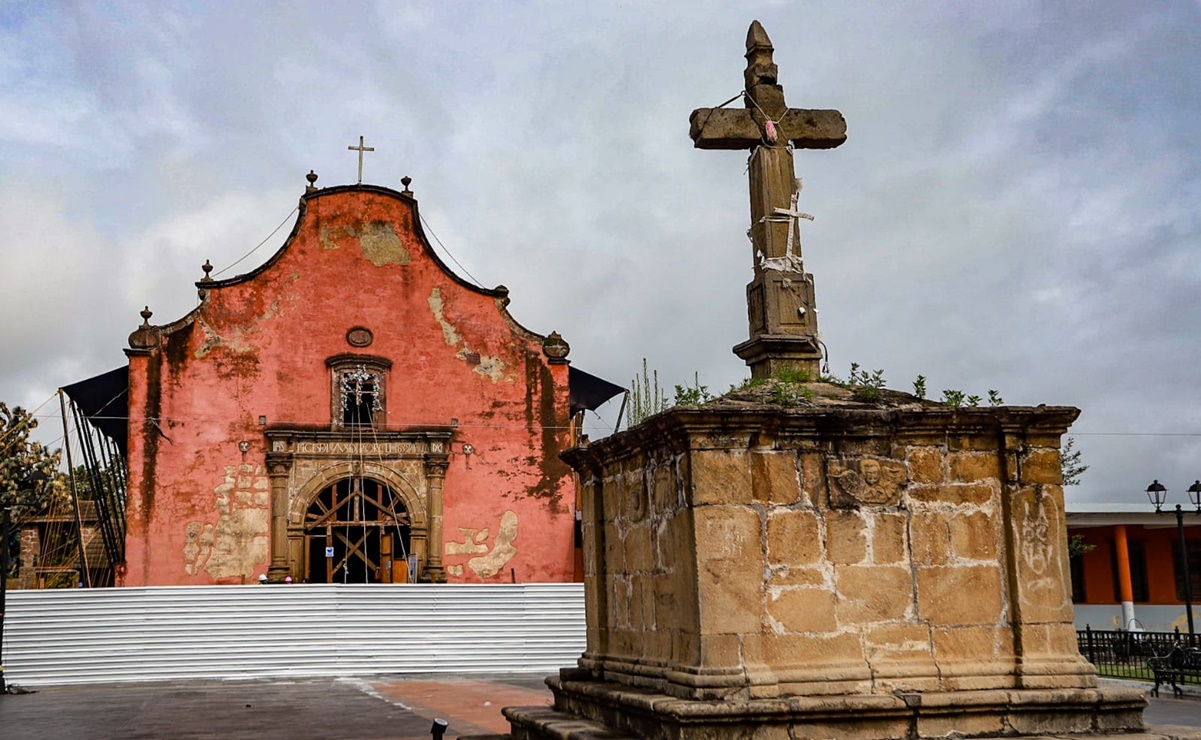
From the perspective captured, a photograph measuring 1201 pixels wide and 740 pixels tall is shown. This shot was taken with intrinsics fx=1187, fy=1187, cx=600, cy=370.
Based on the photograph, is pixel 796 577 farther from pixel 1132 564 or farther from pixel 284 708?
pixel 1132 564

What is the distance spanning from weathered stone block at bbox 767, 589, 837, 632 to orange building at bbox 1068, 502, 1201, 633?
20.9m

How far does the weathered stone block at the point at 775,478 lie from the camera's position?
5.83 m

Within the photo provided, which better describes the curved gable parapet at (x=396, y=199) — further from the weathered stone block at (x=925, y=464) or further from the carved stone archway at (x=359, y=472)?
the weathered stone block at (x=925, y=464)

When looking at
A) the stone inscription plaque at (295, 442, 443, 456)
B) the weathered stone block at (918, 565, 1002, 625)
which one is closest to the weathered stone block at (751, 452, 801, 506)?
the weathered stone block at (918, 565, 1002, 625)

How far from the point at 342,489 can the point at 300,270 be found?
4515 mm

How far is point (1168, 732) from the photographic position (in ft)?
19.1

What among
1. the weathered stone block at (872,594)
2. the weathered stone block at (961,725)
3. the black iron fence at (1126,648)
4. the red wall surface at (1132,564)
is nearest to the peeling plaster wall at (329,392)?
the black iron fence at (1126,648)

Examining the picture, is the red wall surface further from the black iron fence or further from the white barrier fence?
the white barrier fence

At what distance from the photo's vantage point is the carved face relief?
5945mm

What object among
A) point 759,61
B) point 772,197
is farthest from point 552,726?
point 759,61

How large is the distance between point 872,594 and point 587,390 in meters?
19.8

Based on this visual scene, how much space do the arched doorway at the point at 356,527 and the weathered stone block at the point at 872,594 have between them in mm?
17825

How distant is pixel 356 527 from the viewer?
23.5 metres

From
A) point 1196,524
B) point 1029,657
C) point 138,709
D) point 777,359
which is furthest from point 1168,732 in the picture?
point 1196,524
